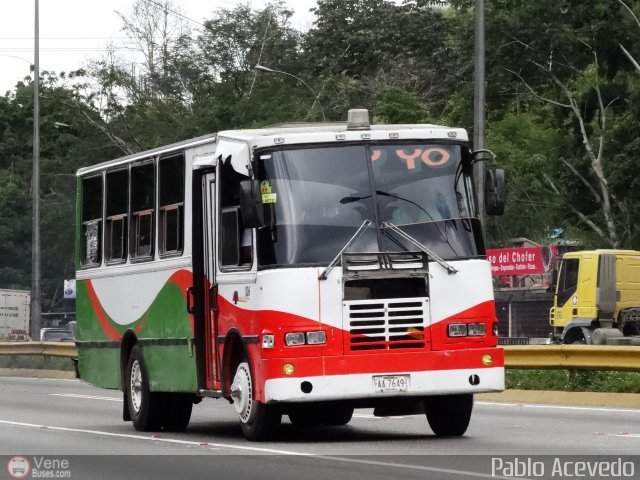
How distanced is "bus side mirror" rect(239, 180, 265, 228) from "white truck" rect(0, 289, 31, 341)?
51417mm

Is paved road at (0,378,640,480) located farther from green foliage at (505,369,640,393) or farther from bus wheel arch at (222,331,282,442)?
green foliage at (505,369,640,393)

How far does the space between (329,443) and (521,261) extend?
3438cm

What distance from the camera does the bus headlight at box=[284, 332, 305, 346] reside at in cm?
1472

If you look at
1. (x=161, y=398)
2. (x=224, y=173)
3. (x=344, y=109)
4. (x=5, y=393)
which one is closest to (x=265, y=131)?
(x=224, y=173)

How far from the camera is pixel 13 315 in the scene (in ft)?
218

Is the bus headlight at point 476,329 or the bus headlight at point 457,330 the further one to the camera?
the bus headlight at point 476,329

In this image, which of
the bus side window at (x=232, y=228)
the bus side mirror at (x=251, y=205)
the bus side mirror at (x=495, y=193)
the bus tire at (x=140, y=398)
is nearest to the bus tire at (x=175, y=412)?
the bus tire at (x=140, y=398)

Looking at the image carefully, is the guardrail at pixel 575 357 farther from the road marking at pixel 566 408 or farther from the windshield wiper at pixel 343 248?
the windshield wiper at pixel 343 248

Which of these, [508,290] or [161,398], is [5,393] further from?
[508,290]

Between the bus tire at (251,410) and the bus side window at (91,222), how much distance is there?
4.84m

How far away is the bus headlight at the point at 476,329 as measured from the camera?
1509 centimetres

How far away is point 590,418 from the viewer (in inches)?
728

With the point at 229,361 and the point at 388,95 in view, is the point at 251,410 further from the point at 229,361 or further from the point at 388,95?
the point at 388,95

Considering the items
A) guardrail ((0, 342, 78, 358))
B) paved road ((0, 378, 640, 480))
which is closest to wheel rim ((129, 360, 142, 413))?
paved road ((0, 378, 640, 480))
